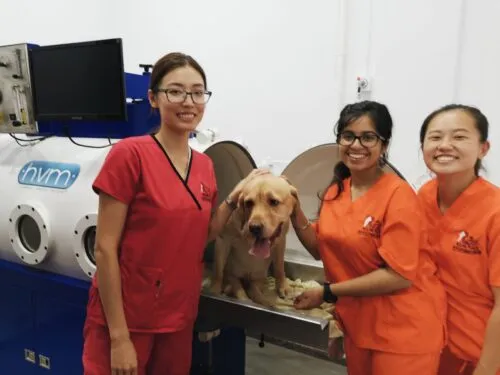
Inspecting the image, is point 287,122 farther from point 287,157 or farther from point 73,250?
point 73,250

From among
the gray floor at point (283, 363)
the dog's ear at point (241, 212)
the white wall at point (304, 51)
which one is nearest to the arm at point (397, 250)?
the dog's ear at point (241, 212)

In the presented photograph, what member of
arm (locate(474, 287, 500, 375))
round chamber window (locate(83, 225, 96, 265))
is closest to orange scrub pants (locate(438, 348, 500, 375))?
arm (locate(474, 287, 500, 375))

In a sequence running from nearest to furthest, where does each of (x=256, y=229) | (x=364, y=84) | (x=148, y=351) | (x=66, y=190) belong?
1. (x=148, y=351)
2. (x=256, y=229)
3. (x=66, y=190)
4. (x=364, y=84)

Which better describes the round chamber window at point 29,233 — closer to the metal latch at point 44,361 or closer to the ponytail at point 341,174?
the metal latch at point 44,361

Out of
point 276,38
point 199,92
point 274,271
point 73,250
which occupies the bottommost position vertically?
point 274,271

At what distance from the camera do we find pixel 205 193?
4.23 ft

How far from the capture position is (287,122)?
277 centimetres

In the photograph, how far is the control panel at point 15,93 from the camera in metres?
→ 1.87

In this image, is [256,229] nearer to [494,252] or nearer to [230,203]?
[230,203]

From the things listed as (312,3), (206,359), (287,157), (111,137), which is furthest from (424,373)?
(312,3)

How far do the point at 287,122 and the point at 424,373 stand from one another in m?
1.91

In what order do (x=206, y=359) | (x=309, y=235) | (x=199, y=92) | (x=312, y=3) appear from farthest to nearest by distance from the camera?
(x=312, y=3)
(x=206, y=359)
(x=309, y=235)
(x=199, y=92)

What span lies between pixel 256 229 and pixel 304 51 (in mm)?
1636

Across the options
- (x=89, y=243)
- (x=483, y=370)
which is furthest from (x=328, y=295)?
(x=89, y=243)
